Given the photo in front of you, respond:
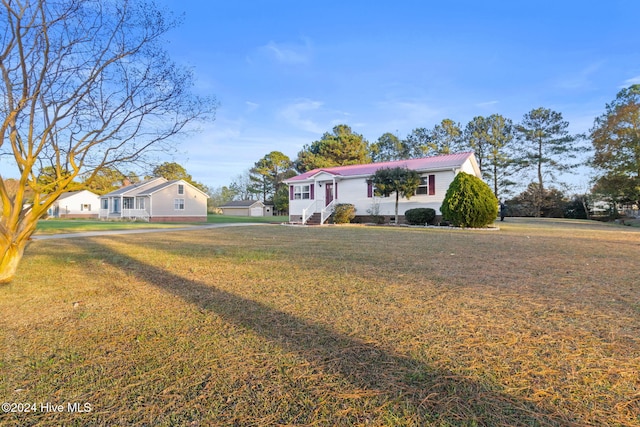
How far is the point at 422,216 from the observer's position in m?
18.7

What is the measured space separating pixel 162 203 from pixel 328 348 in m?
34.3

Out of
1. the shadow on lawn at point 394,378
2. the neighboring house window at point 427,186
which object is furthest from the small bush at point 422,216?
the shadow on lawn at point 394,378

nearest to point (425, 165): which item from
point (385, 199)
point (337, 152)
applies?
point (385, 199)

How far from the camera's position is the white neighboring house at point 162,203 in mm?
32406

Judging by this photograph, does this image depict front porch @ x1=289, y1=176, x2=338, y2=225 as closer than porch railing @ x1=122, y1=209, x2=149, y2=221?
Yes

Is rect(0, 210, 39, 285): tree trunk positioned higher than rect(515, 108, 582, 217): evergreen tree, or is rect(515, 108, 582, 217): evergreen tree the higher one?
rect(515, 108, 582, 217): evergreen tree

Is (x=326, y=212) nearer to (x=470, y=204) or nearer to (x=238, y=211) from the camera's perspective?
(x=470, y=204)

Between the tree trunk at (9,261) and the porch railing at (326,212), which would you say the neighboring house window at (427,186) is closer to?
the porch railing at (326,212)

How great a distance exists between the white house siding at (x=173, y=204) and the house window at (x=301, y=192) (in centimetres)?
1492

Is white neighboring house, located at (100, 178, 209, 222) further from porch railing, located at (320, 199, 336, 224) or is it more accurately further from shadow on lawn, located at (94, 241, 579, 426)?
shadow on lawn, located at (94, 241, 579, 426)

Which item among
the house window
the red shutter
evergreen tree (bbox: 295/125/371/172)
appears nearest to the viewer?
the red shutter

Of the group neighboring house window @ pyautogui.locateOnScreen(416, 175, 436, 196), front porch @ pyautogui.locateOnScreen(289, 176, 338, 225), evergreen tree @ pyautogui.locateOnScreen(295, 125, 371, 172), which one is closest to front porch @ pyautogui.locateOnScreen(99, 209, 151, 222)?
front porch @ pyautogui.locateOnScreen(289, 176, 338, 225)

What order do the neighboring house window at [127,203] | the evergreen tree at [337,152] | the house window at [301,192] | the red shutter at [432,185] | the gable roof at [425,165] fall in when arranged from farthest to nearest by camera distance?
the evergreen tree at [337,152]
the neighboring house window at [127,203]
the house window at [301,192]
the red shutter at [432,185]
the gable roof at [425,165]

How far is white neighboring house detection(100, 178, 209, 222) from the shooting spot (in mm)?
32406
